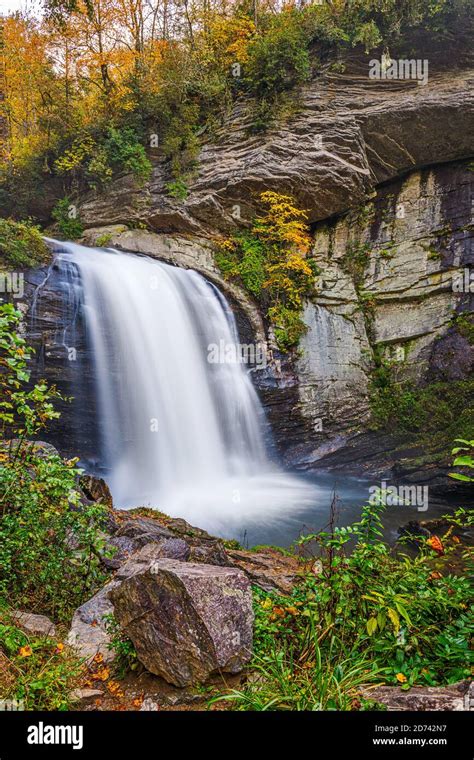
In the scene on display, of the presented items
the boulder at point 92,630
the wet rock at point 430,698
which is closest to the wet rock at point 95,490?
the boulder at point 92,630

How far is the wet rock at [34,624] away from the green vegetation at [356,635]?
5.07 ft

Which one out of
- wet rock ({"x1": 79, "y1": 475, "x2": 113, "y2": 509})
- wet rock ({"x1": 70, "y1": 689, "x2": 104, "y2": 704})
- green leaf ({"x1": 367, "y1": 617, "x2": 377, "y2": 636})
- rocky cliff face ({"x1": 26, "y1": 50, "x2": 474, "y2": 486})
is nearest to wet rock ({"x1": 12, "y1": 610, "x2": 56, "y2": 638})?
wet rock ({"x1": 70, "y1": 689, "x2": 104, "y2": 704})

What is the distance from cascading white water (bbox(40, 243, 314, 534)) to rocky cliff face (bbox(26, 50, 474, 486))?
3.34 feet

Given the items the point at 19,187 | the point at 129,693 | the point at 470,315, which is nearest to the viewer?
the point at 129,693

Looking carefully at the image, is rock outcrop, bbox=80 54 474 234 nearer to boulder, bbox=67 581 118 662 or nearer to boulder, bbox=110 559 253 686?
boulder, bbox=67 581 118 662

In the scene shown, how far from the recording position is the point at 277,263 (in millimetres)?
13414

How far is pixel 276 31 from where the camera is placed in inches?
498

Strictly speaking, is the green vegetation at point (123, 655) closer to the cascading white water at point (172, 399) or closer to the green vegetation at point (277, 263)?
the cascading white water at point (172, 399)

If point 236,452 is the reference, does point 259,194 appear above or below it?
above

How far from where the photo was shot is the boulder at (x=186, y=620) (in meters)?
2.50

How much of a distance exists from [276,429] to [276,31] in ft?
40.5
